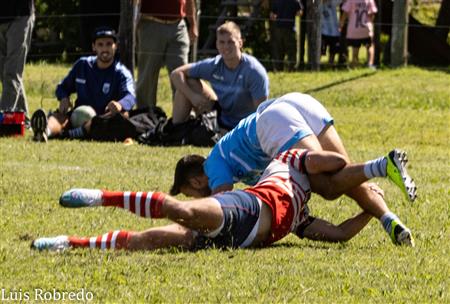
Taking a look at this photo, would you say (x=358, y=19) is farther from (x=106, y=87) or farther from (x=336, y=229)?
(x=336, y=229)

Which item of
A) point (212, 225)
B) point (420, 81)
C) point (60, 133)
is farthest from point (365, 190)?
point (420, 81)

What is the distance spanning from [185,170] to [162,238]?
23.9 inches

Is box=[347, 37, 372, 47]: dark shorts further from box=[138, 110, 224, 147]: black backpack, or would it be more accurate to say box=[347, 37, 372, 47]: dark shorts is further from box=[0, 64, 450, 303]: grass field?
box=[138, 110, 224, 147]: black backpack

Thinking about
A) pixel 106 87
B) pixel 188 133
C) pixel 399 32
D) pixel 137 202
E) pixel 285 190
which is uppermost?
pixel 137 202

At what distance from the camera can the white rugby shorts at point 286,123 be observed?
8.29 m

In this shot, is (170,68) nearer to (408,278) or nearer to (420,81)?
(420,81)

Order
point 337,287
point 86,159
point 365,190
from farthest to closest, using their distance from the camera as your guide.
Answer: point 86,159 < point 365,190 < point 337,287

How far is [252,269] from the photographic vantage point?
22.9ft

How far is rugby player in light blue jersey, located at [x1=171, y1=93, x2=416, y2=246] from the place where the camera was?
7.97m

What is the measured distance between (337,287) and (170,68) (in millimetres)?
8709

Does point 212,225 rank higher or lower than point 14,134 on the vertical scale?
higher

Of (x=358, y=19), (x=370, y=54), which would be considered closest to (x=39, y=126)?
(x=370, y=54)

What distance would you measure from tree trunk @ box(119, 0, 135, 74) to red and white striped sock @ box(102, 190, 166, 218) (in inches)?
355

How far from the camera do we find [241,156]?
27.7 ft
